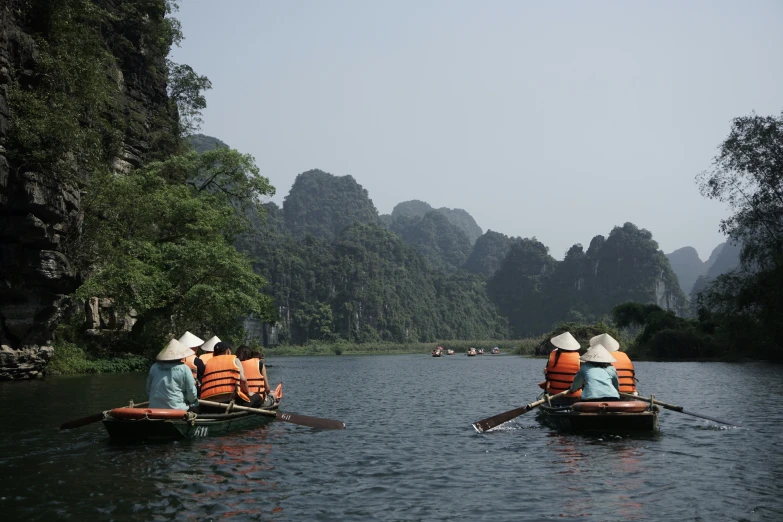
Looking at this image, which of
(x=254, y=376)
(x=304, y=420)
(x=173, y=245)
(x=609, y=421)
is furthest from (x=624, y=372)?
(x=173, y=245)

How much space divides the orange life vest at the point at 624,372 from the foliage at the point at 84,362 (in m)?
20.6

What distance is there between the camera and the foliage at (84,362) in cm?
2555

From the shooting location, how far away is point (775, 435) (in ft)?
37.0

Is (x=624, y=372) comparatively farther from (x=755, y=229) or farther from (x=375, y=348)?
(x=375, y=348)

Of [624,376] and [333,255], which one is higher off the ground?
[333,255]

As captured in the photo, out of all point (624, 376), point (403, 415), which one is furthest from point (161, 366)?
point (624, 376)

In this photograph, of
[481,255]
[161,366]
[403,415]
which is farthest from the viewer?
[481,255]

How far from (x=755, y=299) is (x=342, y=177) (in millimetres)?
152731

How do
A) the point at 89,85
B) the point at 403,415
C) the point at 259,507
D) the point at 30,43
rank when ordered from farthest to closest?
the point at 89,85, the point at 30,43, the point at 403,415, the point at 259,507

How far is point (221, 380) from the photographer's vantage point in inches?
473

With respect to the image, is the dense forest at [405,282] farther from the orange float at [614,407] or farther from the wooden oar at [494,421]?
the orange float at [614,407]

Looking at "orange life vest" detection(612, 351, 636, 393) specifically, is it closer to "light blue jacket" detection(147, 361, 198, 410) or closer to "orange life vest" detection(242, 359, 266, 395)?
"orange life vest" detection(242, 359, 266, 395)

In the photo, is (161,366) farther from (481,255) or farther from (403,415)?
(481,255)

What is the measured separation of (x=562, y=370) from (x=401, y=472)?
17.5 ft
